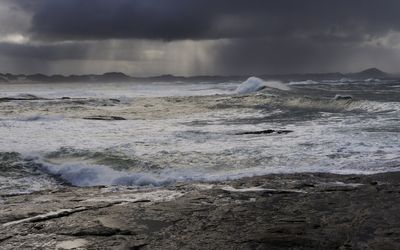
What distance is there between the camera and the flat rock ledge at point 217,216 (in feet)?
15.9

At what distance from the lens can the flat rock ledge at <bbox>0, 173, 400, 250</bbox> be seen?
483cm

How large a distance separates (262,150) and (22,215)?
232 inches

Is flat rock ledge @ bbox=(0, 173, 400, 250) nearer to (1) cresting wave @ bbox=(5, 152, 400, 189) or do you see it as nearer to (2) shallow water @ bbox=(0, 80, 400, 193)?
(1) cresting wave @ bbox=(5, 152, 400, 189)

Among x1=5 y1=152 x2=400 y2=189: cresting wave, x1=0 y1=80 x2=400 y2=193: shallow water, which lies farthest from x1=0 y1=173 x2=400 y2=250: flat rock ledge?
x1=0 y1=80 x2=400 y2=193: shallow water

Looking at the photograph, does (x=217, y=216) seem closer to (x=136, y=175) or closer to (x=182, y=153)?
(x=136, y=175)

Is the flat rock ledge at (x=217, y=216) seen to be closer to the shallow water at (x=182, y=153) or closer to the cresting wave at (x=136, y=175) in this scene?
the cresting wave at (x=136, y=175)

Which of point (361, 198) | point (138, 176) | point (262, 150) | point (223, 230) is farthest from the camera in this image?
point (262, 150)

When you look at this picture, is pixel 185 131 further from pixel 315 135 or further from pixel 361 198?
pixel 361 198

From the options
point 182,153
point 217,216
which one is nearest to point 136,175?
point 182,153

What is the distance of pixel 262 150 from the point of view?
10664mm

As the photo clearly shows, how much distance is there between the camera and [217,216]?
5.71 meters

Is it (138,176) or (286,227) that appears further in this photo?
(138,176)

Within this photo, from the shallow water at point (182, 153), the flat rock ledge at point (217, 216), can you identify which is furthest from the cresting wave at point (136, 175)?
the flat rock ledge at point (217, 216)

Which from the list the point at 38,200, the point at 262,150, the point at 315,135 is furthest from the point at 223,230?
the point at 315,135
